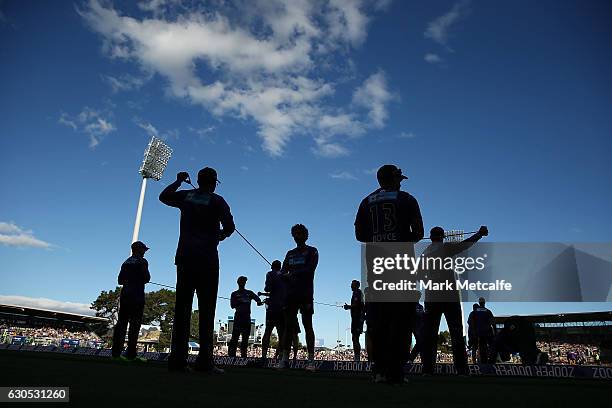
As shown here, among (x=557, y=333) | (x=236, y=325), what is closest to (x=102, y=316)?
(x=236, y=325)

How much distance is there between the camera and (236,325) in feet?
36.7

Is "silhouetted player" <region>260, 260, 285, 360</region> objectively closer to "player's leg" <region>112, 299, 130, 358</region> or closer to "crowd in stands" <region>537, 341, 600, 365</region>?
"player's leg" <region>112, 299, 130, 358</region>

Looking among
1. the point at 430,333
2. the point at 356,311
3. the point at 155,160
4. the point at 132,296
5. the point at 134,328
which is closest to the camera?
the point at 430,333

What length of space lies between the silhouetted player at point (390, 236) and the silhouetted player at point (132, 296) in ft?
14.7

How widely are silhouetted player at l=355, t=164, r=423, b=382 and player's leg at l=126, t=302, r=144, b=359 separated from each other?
437 centimetres

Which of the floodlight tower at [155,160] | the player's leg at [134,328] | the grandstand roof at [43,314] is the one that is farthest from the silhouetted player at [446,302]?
the grandstand roof at [43,314]

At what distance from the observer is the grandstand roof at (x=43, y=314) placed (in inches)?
2169

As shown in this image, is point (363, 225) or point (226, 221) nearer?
point (363, 225)

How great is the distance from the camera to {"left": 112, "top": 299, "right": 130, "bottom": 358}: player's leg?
7133 mm

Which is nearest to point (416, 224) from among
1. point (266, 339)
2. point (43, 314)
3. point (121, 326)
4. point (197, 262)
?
point (197, 262)

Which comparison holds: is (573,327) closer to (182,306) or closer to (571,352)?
(571,352)

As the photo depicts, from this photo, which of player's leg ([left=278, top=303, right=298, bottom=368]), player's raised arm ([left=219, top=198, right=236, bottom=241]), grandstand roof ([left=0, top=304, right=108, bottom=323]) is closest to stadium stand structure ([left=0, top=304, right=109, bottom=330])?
grandstand roof ([left=0, top=304, right=108, bottom=323])

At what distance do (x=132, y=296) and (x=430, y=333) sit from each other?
482 centimetres

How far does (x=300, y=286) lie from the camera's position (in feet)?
22.4
